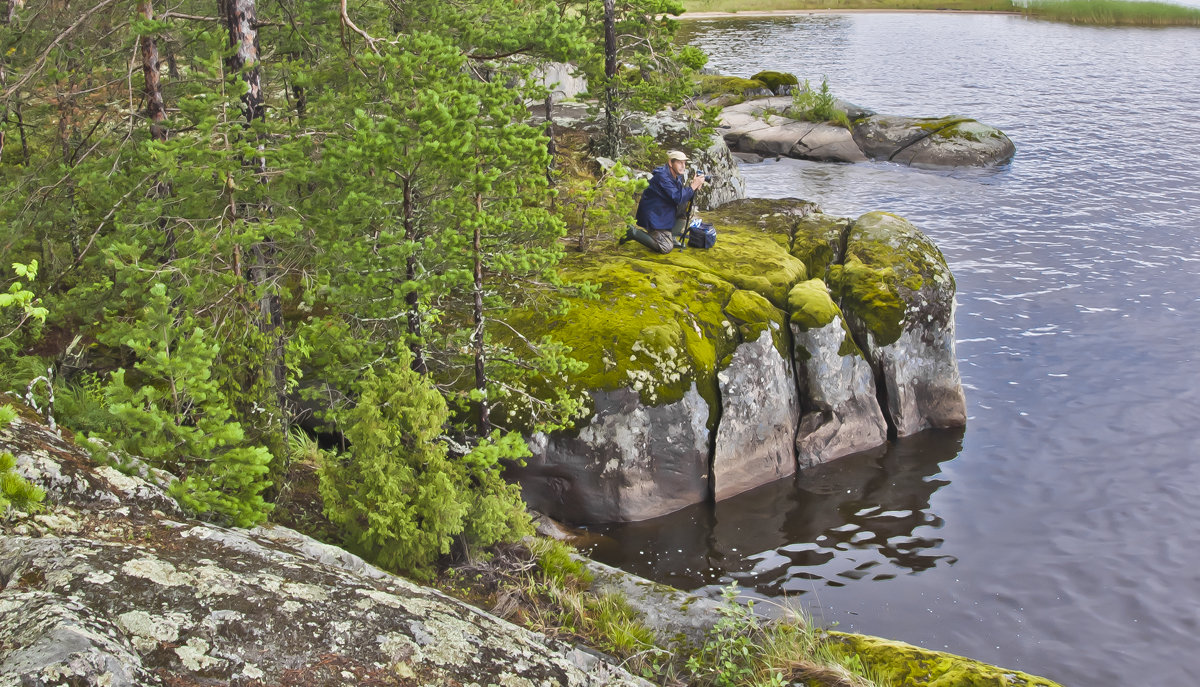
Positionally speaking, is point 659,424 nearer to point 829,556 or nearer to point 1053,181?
point 829,556

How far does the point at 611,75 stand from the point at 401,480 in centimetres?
1166

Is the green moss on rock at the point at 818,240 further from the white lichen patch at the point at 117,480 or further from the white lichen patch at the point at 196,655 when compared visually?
the white lichen patch at the point at 196,655

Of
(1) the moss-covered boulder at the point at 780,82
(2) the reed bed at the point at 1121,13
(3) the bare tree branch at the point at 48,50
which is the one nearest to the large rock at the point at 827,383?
(3) the bare tree branch at the point at 48,50

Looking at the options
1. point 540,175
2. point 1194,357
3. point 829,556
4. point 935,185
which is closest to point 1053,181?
point 935,185

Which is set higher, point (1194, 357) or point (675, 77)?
point (675, 77)

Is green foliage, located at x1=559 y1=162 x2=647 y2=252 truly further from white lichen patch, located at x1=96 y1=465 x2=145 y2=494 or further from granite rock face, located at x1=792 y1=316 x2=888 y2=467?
white lichen patch, located at x1=96 y1=465 x2=145 y2=494

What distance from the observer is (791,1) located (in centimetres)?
6988

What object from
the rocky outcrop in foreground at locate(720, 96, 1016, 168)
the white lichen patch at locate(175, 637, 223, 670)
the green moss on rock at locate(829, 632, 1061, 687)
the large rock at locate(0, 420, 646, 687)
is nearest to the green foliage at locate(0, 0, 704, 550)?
the large rock at locate(0, 420, 646, 687)

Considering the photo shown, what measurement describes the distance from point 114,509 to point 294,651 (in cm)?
178

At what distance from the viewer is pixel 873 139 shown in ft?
99.1

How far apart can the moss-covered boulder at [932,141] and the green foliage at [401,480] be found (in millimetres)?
25141

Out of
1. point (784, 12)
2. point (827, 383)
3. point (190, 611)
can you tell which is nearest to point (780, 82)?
point (827, 383)

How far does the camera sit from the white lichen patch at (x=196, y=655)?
420 centimetres

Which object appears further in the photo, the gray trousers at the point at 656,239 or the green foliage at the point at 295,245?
the gray trousers at the point at 656,239
